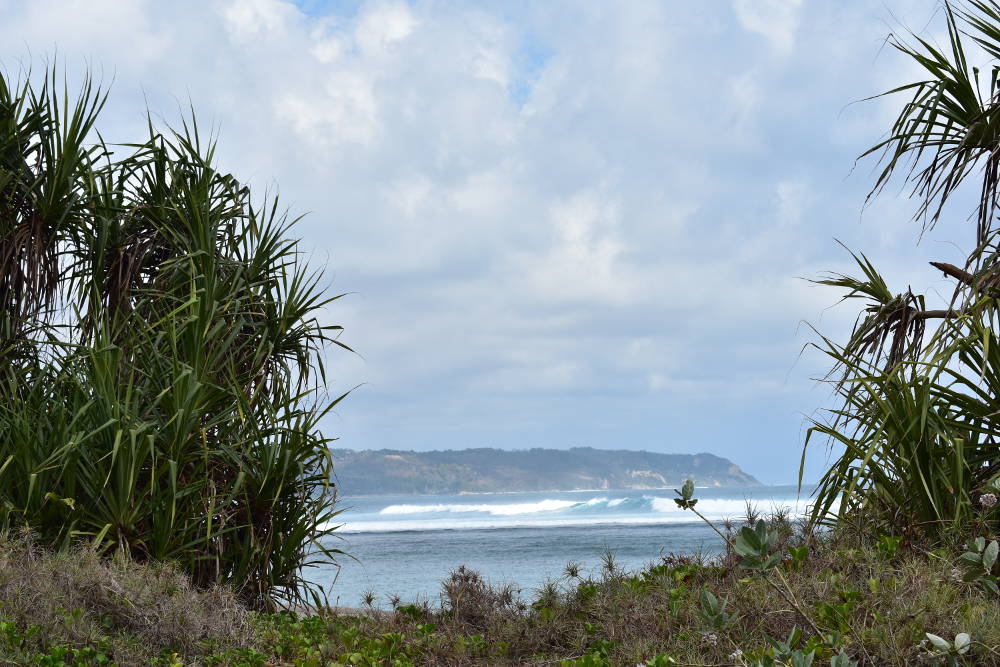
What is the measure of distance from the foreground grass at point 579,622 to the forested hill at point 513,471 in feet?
250

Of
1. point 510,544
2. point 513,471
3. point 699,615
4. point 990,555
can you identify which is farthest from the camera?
point 513,471

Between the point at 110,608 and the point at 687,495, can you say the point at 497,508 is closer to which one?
the point at 110,608

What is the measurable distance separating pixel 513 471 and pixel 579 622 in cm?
8476

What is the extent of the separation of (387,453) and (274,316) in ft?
271

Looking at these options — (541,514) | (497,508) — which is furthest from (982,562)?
(497,508)

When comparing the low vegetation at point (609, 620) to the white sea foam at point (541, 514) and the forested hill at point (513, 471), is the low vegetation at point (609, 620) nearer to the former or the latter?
the white sea foam at point (541, 514)

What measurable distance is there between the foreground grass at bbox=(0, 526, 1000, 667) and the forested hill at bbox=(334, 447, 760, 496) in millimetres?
76125

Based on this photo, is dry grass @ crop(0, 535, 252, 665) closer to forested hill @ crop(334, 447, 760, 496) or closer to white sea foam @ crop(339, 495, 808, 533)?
white sea foam @ crop(339, 495, 808, 533)

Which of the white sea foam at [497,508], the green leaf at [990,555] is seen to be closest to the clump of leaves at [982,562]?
the green leaf at [990,555]

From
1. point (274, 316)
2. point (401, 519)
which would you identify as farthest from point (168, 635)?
point (401, 519)

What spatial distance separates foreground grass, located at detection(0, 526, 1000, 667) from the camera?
3357 mm

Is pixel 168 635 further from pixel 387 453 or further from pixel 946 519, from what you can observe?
pixel 387 453

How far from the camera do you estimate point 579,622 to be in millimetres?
4633

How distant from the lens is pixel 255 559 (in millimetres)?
5621
